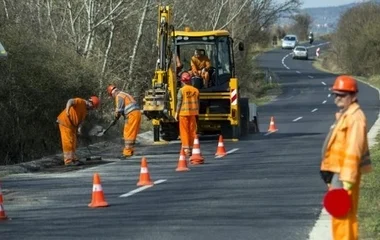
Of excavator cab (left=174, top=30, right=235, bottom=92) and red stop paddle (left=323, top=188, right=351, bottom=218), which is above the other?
excavator cab (left=174, top=30, right=235, bottom=92)

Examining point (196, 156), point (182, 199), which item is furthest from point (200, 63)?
point (182, 199)

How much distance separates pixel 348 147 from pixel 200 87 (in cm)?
1800

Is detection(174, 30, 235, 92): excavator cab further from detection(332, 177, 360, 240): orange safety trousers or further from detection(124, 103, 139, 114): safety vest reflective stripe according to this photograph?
detection(332, 177, 360, 240): orange safety trousers

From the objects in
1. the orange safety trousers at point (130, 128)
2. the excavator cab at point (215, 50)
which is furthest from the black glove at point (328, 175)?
the excavator cab at point (215, 50)

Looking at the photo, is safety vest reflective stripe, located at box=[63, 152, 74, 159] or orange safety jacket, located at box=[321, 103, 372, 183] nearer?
orange safety jacket, located at box=[321, 103, 372, 183]

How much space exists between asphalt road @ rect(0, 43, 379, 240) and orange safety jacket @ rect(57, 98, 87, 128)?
121 cm

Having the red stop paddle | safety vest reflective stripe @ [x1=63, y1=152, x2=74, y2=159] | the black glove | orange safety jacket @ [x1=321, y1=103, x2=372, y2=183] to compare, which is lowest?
safety vest reflective stripe @ [x1=63, y1=152, x2=74, y2=159]

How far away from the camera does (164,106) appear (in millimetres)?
24234

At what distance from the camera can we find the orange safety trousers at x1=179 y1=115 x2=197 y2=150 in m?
20.4

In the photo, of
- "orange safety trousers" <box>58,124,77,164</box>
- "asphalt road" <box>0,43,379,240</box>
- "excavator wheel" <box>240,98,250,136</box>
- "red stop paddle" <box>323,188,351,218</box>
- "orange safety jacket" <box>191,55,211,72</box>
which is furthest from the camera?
"excavator wheel" <box>240,98,250,136</box>

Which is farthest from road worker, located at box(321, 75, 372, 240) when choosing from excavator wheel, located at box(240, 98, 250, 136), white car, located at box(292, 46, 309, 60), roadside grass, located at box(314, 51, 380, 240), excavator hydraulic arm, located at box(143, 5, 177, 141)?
white car, located at box(292, 46, 309, 60)

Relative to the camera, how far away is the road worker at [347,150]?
26.8 ft

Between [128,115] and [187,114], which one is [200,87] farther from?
[187,114]

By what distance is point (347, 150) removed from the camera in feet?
27.0
